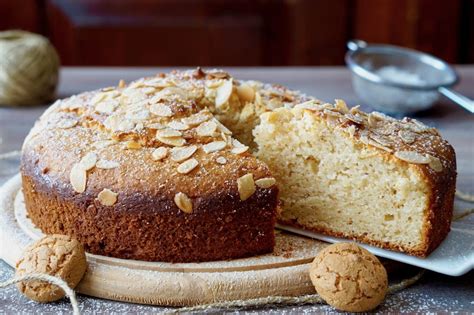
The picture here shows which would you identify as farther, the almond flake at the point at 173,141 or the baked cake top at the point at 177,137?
the almond flake at the point at 173,141

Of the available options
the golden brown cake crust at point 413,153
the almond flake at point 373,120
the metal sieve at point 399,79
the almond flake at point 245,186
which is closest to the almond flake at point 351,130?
the golden brown cake crust at point 413,153

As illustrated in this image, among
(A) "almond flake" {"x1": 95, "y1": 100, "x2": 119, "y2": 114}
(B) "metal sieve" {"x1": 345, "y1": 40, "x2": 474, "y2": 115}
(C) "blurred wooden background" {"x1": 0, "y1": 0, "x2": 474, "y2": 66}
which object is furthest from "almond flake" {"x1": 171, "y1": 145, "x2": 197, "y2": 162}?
(C) "blurred wooden background" {"x1": 0, "y1": 0, "x2": 474, "y2": 66}

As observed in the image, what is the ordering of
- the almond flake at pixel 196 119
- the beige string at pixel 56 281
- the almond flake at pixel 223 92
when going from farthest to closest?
1. the almond flake at pixel 223 92
2. the almond flake at pixel 196 119
3. the beige string at pixel 56 281

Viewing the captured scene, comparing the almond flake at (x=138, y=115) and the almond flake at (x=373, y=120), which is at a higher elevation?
the almond flake at (x=138, y=115)

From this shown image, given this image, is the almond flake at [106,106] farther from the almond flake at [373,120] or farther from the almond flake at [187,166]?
the almond flake at [373,120]

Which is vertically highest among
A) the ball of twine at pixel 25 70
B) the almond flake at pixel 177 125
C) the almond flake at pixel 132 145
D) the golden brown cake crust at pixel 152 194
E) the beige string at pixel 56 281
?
the almond flake at pixel 177 125

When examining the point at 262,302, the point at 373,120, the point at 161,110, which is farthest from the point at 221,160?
the point at 373,120

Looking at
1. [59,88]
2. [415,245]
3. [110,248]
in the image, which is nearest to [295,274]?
[415,245]
